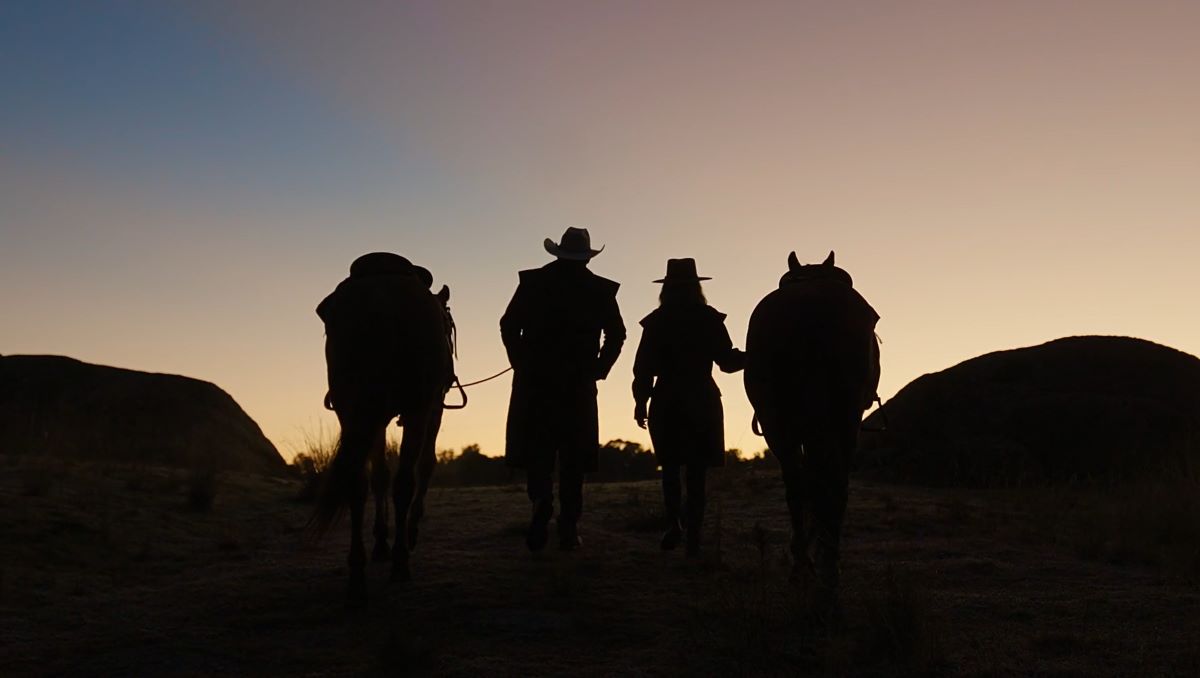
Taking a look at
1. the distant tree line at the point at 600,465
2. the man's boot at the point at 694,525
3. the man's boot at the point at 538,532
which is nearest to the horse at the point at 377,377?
the man's boot at the point at 538,532

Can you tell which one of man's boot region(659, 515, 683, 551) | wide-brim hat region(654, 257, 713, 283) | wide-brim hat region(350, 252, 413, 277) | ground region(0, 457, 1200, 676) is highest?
wide-brim hat region(654, 257, 713, 283)

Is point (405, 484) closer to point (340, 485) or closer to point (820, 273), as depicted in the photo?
point (340, 485)

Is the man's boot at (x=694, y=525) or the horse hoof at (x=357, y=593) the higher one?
the man's boot at (x=694, y=525)

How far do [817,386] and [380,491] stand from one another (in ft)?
11.1

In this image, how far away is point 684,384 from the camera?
9.04 metres

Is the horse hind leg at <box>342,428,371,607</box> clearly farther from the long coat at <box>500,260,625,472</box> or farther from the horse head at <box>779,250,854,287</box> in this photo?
the horse head at <box>779,250,854,287</box>

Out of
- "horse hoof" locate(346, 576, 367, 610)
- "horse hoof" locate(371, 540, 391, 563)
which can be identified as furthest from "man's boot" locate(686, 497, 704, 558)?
"horse hoof" locate(346, 576, 367, 610)

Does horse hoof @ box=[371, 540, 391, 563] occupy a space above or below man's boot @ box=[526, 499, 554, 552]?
below

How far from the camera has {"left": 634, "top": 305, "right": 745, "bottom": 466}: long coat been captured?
895 cm

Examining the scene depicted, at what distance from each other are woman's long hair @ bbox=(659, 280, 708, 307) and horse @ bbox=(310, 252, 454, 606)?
→ 2.02 meters

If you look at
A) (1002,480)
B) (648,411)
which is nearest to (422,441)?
(648,411)

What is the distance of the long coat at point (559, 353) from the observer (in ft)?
29.1

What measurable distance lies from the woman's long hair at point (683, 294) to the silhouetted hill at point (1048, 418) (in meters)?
Result: 6.62

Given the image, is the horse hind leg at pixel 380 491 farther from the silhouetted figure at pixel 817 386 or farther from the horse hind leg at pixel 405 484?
the silhouetted figure at pixel 817 386
